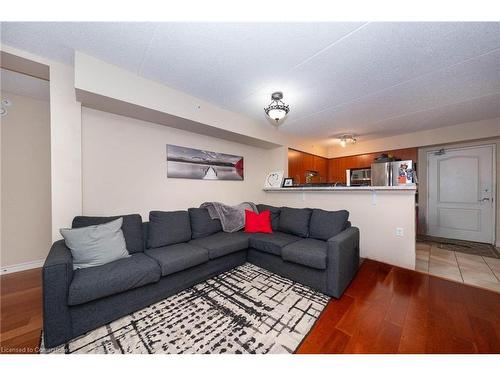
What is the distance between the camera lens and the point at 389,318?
1589mm

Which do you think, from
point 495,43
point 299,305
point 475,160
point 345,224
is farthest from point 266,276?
point 475,160

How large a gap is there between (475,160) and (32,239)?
7.94m

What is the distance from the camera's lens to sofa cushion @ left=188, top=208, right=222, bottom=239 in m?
2.67

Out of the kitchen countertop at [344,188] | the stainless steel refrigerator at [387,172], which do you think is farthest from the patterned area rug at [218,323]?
the stainless steel refrigerator at [387,172]

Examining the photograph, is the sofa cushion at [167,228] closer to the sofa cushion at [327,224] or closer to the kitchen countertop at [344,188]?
the sofa cushion at [327,224]

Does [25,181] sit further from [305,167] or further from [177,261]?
[305,167]

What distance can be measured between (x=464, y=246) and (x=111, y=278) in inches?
223

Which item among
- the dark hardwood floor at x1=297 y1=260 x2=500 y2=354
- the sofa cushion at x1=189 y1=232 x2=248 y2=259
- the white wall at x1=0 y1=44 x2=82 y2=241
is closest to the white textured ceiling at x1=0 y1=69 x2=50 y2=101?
the white wall at x1=0 y1=44 x2=82 y2=241

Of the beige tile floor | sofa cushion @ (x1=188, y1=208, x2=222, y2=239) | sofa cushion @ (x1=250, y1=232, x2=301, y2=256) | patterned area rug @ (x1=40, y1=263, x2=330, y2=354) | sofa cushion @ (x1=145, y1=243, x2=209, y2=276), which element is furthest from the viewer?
sofa cushion @ (x1=188, y1=208, x2=222, y2=239)

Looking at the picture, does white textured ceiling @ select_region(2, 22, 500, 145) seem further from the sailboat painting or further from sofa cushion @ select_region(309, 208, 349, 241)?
sofa cushion @ select_region(309, 208, 349, 241)

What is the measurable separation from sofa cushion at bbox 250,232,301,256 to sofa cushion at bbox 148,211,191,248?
922 millimetres

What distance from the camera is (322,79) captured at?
2.25m

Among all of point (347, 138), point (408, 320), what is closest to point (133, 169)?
point (408, 320)
